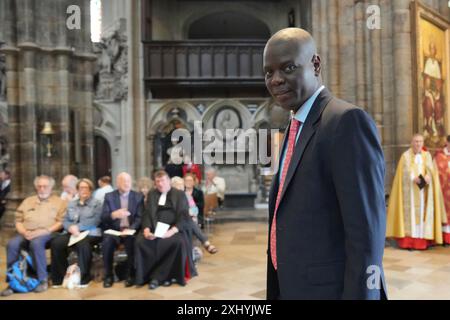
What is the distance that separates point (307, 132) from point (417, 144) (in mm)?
5758

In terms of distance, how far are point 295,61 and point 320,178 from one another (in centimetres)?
42

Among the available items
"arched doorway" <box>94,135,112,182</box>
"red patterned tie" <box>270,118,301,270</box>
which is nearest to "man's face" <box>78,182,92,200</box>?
"red patterned tie" <box>270,118,301,270</box>

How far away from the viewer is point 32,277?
502 centimetres

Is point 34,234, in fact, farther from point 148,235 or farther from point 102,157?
point 102,157

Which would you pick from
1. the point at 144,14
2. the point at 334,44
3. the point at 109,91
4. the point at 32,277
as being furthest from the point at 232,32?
the point at 32,277

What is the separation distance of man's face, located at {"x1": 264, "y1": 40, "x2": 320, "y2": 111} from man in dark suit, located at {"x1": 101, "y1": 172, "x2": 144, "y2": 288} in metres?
4.22

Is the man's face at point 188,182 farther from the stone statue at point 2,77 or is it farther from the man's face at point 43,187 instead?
the stone statue at point 2,77

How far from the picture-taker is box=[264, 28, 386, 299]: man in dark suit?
131 centimetres

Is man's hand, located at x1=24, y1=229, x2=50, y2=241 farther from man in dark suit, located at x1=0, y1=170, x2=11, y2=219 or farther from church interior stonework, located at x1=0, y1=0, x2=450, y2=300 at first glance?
man in dark suit, located at x1=0, y1=170, x2=11, y2=219

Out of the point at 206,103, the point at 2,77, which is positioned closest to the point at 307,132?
the point at 206,103

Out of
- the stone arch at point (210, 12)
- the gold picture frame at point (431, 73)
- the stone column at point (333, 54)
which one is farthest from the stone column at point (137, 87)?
the gold picture frame at point (431, 73)

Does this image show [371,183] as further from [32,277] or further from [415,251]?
[415,251]

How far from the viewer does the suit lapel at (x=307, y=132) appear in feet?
4.73

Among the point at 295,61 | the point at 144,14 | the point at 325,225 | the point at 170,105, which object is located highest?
the point at 144,14
